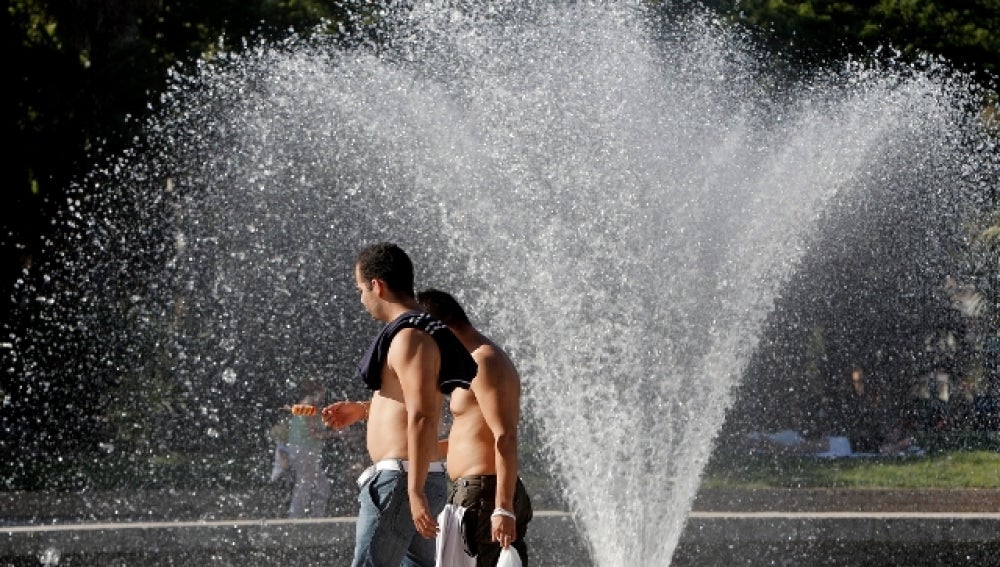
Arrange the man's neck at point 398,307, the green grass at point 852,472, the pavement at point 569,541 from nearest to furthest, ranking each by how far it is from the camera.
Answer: the man's neck at point 398,307
the pavement at point 569,541
the green grass at point 852,472

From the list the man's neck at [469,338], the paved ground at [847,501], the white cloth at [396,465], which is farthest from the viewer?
the paved ground at [847,501]

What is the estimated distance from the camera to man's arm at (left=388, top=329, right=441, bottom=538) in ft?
15.7

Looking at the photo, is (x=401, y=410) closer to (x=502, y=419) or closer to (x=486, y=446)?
(x=502, y=419)

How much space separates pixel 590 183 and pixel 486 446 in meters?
6.59

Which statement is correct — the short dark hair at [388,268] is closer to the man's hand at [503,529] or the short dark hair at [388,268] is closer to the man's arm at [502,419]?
the man's arm at [502,419]

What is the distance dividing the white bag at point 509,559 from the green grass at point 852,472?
11640mm

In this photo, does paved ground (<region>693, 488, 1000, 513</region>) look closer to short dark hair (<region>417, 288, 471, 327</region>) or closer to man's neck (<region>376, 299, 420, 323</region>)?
short dark hair (<region>417, 288, 471, 327</region>)

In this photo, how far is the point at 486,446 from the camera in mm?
5402

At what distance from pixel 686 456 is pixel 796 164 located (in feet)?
11.0

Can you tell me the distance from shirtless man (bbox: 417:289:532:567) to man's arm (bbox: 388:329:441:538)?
31cm

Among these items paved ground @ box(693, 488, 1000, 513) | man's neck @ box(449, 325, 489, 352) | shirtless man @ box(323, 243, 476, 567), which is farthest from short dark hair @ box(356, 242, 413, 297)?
paved ground @ box(693, 488, 1000, 513)

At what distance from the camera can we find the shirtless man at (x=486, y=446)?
16.8 feet

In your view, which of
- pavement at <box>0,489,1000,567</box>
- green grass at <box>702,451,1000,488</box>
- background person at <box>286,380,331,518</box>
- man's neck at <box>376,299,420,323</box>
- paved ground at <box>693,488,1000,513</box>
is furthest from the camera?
green grass at <box>702,451,1000,488</box>

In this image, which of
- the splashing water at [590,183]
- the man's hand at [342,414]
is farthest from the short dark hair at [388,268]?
the splashing water at [590,183]
